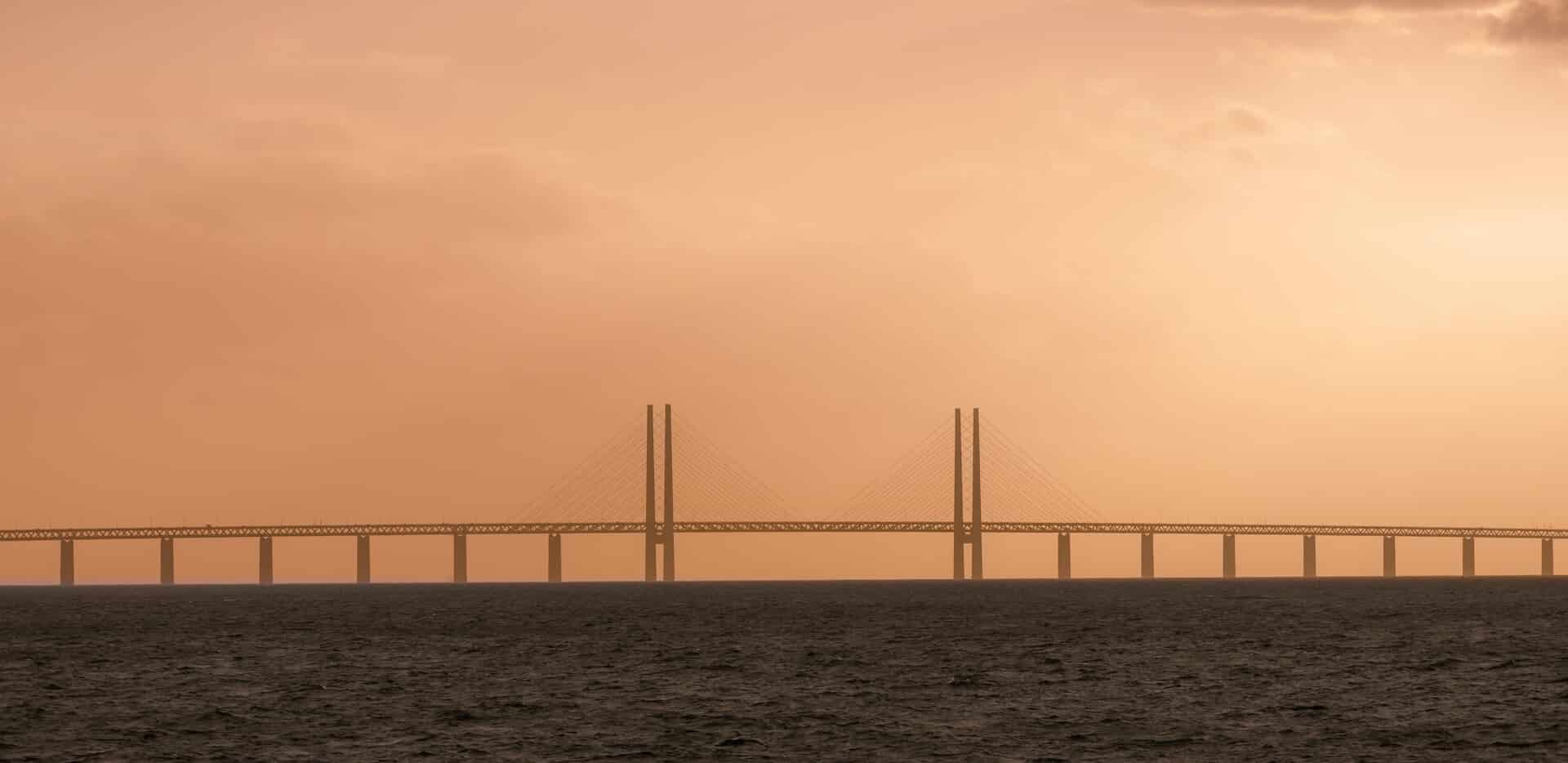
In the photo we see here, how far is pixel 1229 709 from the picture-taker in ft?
182

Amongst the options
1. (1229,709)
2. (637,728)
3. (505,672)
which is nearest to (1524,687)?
(1229,709)

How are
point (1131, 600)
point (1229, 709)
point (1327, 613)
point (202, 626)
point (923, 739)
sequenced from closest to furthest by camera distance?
point (923, 739) < point (1229, 709) < point (202, 626) < point (1327, 613) < point (1131, 600)

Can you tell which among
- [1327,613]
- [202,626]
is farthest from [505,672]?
[1327,613]

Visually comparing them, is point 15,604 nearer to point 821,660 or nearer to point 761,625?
point 761,625

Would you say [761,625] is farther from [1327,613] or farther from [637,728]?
[637,728]

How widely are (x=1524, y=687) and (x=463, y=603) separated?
380 ft

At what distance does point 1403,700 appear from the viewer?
5747cm

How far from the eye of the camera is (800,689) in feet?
204

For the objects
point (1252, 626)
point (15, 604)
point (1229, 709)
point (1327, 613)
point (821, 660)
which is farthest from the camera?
point (15, 604)

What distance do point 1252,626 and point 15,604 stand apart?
12067 centimetres

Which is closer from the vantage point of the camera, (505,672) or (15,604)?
(505,672)

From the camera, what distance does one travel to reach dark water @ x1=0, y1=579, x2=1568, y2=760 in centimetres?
4766

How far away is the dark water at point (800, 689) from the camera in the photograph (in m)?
47.7

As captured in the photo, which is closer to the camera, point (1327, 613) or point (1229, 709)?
point (1229, 709)
